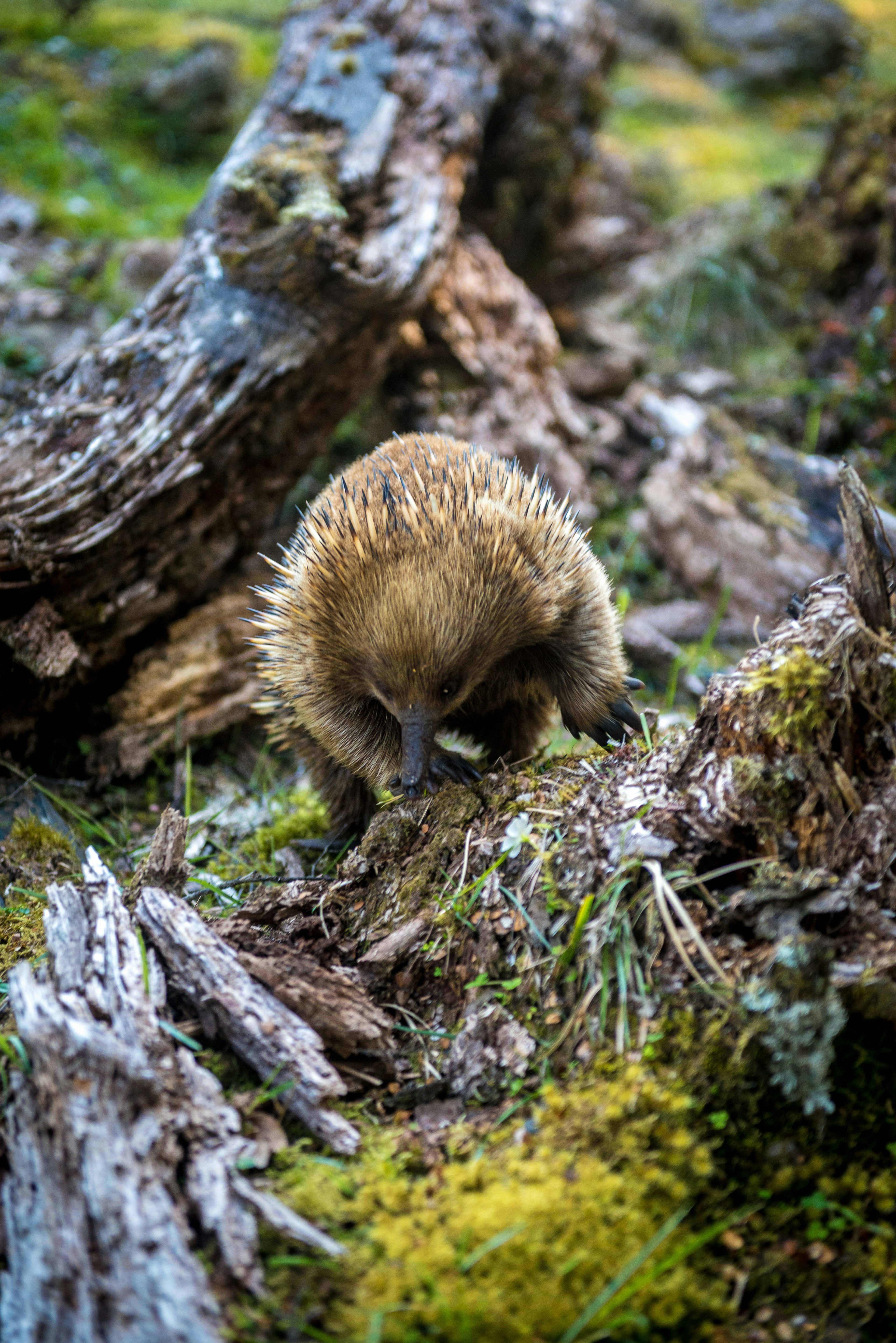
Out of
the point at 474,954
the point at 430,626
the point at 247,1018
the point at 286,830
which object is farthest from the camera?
the point at 286,830

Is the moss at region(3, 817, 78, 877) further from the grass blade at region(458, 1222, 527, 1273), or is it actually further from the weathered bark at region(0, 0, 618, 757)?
the grass blade at region(458, 1222, 527, 1273)

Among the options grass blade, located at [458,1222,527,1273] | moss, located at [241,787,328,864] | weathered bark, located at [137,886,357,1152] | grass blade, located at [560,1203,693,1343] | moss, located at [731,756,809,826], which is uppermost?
moss, located at [731,756,809,826]

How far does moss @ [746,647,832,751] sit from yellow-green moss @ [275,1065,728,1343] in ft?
2.33

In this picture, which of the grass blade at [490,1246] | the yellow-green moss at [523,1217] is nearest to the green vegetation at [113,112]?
the yellow-green moss at [523,1217]

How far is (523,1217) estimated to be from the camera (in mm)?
1474

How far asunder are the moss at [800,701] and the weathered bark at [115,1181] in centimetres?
123

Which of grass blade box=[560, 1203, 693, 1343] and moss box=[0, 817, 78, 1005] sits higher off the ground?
grass blade box=[560, 1203, 693, 1343]

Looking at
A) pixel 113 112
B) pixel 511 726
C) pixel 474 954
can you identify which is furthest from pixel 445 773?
pixel 113 112

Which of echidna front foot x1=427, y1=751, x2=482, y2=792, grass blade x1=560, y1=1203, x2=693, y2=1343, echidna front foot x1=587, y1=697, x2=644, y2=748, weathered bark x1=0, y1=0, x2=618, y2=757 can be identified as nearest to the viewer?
grass blade x1=560, y1=1203, x2=693, y2=1343

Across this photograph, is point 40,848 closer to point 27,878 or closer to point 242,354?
point 27,878

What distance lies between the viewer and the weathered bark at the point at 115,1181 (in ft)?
4.44

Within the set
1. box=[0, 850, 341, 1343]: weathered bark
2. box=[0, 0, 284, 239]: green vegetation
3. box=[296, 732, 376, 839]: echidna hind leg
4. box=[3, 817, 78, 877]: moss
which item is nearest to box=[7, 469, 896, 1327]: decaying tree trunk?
box=[0, 850, 341, 1343]: weathered bark

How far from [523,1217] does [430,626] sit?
48.3 inches

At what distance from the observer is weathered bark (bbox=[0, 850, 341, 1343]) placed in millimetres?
1354
